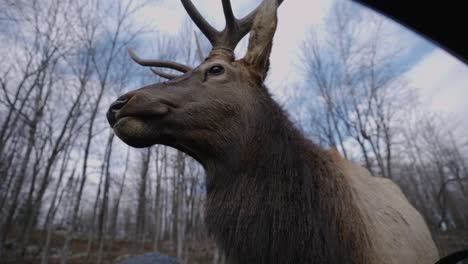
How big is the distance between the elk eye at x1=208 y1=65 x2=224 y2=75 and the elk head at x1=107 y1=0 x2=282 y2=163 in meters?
0.01

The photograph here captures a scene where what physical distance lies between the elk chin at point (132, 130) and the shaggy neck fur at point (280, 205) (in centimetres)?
72

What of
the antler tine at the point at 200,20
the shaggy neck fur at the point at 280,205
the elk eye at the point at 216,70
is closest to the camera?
the shaggy neck fur at the point at 280,205

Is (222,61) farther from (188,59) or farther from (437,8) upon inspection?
(188,59)

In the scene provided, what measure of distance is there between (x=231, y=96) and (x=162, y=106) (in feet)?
2.37

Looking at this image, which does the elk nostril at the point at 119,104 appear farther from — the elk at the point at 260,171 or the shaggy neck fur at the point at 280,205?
the shaggy neck fur at the point at 280,205

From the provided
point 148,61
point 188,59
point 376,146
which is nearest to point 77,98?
point 188,59

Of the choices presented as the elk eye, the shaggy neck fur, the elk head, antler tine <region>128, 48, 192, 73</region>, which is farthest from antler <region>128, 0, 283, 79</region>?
the shaggy neck fur

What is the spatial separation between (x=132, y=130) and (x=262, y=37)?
1781 millimetres

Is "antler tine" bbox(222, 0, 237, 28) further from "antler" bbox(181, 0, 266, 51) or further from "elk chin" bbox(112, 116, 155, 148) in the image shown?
"elk chin" bbox(112, 116, 155, 148)

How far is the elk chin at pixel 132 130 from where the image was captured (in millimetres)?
2285

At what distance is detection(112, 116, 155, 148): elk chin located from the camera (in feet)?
7.50

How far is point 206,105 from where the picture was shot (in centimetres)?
262

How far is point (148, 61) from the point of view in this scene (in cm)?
390

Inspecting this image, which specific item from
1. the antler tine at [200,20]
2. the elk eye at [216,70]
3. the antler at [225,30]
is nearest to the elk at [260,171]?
the elk eye at [216,70]
